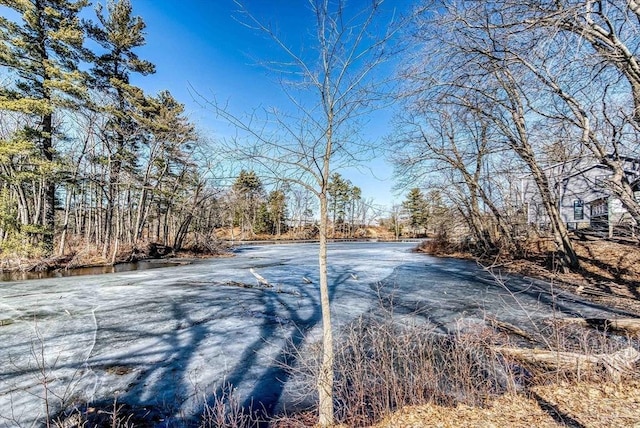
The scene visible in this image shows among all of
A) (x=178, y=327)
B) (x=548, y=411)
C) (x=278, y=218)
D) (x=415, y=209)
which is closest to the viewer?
(x=548, y=411)

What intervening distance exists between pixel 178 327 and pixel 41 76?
13785 millimetres

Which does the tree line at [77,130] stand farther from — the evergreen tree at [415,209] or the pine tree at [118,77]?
the evergreen tree at [415,209]

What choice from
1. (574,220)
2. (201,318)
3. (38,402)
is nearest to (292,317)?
(201,318)

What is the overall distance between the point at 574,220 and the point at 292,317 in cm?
1850

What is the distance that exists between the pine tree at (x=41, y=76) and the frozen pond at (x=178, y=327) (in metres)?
5.68

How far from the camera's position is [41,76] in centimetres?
1178

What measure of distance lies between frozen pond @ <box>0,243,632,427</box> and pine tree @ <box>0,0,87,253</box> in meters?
5.68

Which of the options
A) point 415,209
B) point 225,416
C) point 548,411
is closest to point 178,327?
point 225,416

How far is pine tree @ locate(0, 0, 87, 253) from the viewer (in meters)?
10.8

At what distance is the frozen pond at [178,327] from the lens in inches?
112

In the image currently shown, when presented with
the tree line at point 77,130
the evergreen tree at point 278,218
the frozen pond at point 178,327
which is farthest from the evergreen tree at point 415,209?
the frozen pond at point 178,327

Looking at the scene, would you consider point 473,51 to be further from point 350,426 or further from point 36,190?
point 36,190

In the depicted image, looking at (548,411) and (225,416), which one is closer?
(548,411)

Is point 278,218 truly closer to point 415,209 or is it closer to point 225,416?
point 415,209
